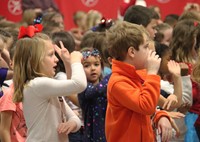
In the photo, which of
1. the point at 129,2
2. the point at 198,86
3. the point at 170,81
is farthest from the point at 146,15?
the point at 129,2

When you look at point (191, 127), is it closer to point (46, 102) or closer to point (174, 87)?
point (174, 87)

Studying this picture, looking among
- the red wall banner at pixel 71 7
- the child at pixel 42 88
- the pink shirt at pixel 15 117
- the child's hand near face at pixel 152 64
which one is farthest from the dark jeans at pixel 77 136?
the red wall banner at pixel 71 7

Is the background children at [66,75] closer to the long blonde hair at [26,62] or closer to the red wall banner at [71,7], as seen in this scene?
the long blonde hair at [26,62]

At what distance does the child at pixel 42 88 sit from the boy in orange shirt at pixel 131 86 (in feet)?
0.85

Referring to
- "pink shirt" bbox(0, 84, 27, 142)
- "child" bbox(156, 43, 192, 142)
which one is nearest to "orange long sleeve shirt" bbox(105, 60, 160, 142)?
"child" bbox(156, 43, 192, 142)

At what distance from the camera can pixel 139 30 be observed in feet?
11.0

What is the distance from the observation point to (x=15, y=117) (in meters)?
3.81

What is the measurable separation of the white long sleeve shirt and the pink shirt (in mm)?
308

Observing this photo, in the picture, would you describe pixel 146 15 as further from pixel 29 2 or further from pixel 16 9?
pixel 16 9

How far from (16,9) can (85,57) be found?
21.1 feet

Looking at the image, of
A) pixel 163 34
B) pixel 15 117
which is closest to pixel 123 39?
Result: pixel 15 117

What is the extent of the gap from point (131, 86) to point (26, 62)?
0.75 metres

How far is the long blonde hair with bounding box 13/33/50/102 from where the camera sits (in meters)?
3.49

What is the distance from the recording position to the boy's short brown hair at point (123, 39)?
3328 mm
